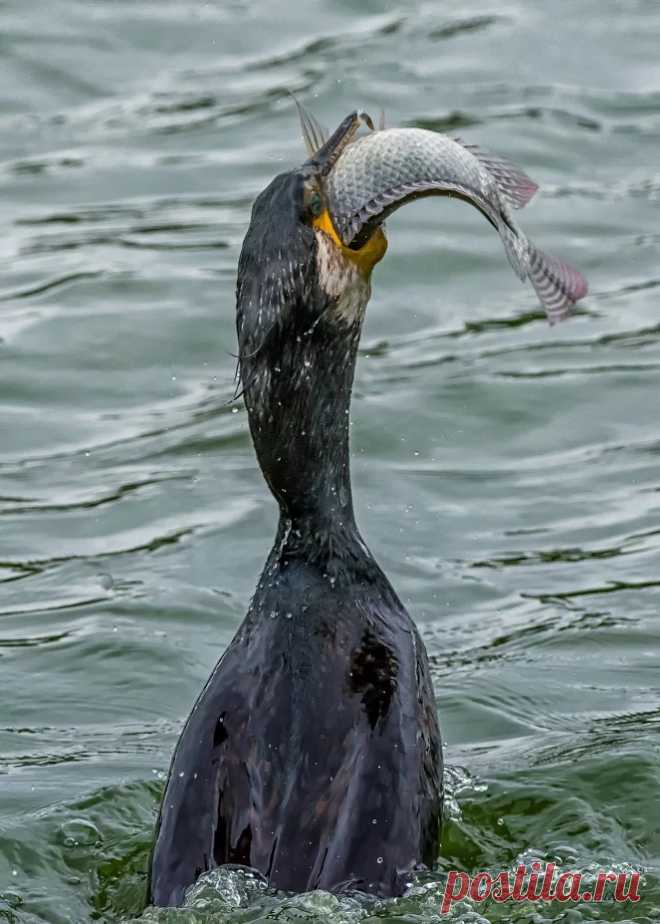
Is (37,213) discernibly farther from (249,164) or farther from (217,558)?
(217,558)

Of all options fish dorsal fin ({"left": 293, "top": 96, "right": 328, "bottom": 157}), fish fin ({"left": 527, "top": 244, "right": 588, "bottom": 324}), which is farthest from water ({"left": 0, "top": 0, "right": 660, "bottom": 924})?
fish dorsal fin ({"left": 293, "top": 96, "right": 328, "bottom": 157})

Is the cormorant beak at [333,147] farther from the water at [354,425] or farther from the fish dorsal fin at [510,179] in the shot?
the water at [354,425]

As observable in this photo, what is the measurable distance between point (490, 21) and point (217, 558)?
6412 millimetres

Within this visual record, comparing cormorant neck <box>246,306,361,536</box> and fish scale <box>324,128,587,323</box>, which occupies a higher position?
fish scale <box>324,128,587,323</box>

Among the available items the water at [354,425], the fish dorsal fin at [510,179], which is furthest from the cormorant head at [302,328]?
the water at [354,425]

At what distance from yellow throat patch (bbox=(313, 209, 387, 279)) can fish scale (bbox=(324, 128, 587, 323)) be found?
1 centimetres

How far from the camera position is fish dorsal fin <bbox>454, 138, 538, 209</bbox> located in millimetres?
4316

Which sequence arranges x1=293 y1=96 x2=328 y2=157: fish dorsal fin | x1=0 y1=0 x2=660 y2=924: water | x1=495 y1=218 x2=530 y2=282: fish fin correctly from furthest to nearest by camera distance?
x1=0 y1=0 x2=660 y2=924: water → x1=293 y1=96 x2=328 y2=157: fish dorsal fin → x1=495 y1=218 x2=530 y2=282: fish fin

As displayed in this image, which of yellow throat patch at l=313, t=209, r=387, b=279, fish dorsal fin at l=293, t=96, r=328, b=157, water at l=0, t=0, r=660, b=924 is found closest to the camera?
yellow throat patch at l=313, t=209, r=387, b=279

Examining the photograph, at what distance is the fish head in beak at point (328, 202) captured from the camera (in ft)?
13.1

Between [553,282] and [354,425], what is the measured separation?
4105 millimetres

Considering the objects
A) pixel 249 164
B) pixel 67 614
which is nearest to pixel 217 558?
pixel 67 614

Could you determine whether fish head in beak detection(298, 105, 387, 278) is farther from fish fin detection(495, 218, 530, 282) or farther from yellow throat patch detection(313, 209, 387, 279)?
fish fin detection(495, 218, 530, 282)

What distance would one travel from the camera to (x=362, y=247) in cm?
411
